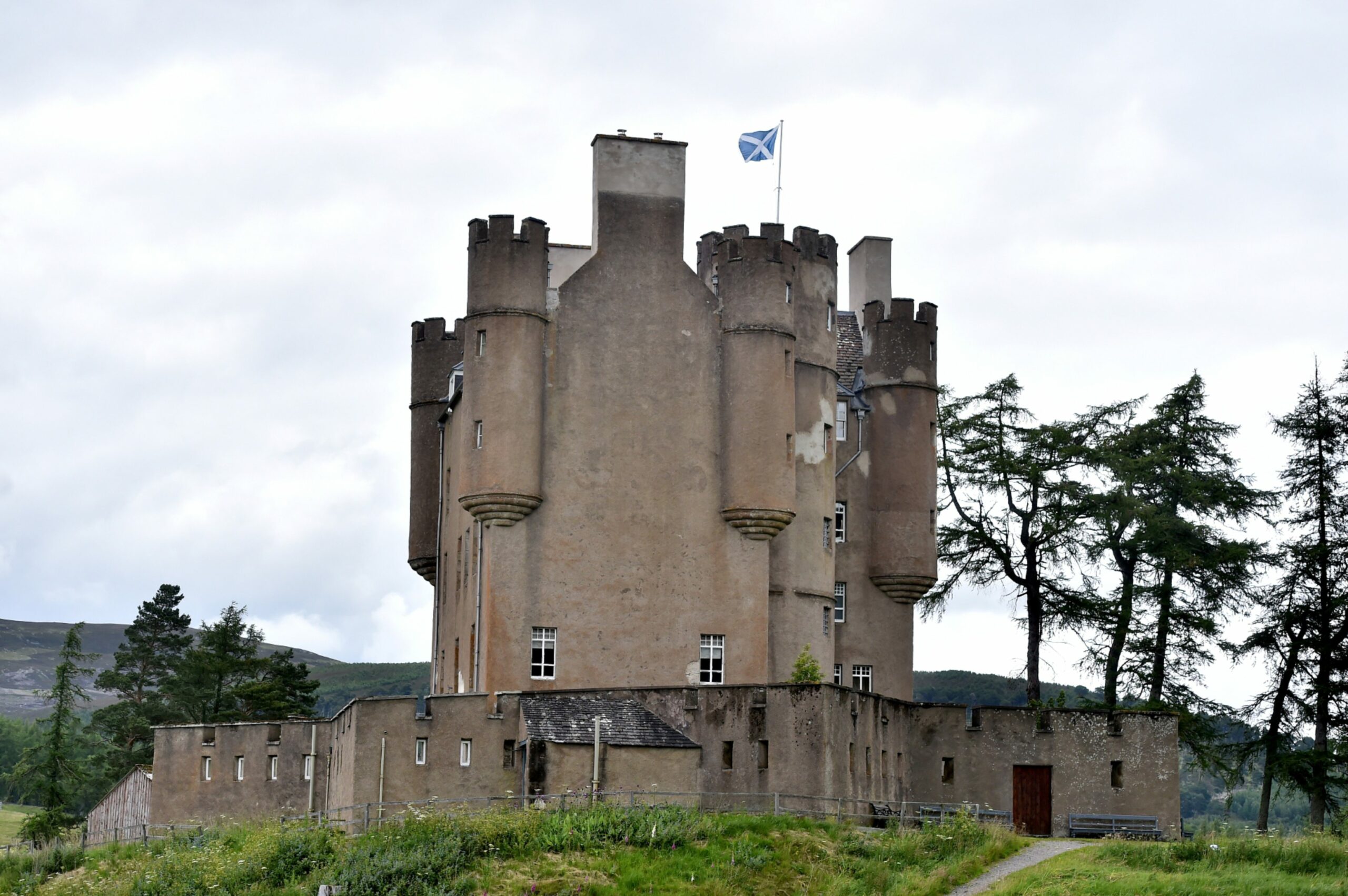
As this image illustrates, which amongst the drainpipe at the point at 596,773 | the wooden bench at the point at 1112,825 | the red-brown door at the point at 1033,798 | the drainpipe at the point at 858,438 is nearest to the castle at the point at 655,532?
the red-brown door at the point at 1033,798

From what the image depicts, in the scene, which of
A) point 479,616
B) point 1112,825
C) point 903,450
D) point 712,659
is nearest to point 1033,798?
point 1112,825

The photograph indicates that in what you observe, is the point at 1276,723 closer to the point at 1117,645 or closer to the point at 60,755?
the point at 1117,645

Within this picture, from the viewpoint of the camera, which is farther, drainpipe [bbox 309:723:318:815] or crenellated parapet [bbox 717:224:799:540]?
crenellated parapet [bbox 717:224:799:540]

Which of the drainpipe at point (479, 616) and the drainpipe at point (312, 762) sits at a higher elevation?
the drainpipe at point (479, 616)

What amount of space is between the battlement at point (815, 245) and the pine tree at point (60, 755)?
1648 inches

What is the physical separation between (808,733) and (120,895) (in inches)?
676

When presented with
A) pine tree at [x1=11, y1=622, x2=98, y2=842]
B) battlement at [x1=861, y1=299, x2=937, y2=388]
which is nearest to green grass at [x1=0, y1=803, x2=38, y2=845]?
pine tree at [x1=11, y1=622, x2=98, y2=842]

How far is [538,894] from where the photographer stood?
124 ft

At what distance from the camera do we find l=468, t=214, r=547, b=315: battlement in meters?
53.3

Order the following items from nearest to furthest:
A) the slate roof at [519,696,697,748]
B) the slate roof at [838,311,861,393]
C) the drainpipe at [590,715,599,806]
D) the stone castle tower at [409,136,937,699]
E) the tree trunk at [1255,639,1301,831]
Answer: the drainpipe at [590,715,599,806] → the slate roof at [519,696,697,748] → the stone castle tower at [409,136,937,699] → the tree trunk at [1255,639,1301,831] → the slate roof at [838,311,861,393]

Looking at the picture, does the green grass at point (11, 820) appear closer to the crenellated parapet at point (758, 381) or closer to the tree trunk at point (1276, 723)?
the crenellated parapet at point (758, 381)

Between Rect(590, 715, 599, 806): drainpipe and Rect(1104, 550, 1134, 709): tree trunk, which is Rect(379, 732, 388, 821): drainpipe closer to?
Rect(590, 715, 599, 806): drainpipe

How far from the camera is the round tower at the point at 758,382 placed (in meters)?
54.4

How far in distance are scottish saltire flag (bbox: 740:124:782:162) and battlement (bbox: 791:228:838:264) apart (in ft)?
9.75
